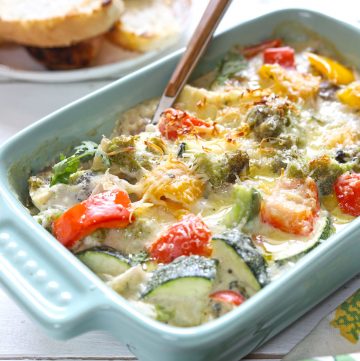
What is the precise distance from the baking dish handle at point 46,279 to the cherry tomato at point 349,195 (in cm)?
117

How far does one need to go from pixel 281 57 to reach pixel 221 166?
118 cm

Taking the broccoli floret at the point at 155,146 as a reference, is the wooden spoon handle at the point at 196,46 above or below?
above

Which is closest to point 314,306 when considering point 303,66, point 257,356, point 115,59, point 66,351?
point 257,356

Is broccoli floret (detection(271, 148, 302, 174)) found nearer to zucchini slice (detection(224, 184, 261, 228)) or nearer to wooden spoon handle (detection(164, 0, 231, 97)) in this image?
zucchini slice (detection(224, 184, 261, 228))

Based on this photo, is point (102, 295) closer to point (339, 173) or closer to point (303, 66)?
point (339, 173)

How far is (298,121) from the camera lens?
11.3ft

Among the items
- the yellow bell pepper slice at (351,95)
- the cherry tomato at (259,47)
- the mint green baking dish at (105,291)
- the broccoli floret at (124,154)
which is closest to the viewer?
the mint green baking dish at (105,291)

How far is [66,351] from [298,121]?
157cm

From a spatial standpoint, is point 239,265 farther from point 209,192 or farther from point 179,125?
point 179,125

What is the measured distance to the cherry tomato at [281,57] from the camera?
12.9 ft

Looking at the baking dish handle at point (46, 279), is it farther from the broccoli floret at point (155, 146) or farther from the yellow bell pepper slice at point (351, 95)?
the yellow bell pepper slice at point (351, 95)

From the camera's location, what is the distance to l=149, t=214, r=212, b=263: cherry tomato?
2.69m

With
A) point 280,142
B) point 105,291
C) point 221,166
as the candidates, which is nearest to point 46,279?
point 105,291

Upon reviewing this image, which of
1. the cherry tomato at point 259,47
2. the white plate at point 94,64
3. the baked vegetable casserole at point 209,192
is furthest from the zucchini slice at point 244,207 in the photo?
the white plate at point 94,64
